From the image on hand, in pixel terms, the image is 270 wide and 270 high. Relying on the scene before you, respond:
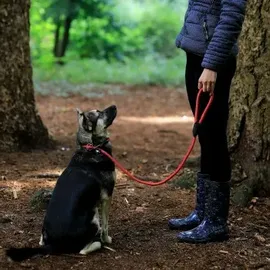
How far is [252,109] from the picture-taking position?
210 inches

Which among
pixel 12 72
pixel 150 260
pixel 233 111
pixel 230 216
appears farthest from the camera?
pixel 12 72

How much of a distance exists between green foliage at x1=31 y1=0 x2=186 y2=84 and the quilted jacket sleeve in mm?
13083

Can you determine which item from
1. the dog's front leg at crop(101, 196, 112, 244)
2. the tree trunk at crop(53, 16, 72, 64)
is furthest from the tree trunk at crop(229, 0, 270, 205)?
the tree trunk at crop(53, 16, 72, 64)

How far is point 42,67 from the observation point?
19.0 m

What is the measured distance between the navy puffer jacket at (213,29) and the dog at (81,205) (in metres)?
1.00

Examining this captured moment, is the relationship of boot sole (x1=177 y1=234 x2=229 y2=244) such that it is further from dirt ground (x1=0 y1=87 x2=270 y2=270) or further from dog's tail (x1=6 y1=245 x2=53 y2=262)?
dog's tail (x1=6 y1=245 x2=53 y2=262)

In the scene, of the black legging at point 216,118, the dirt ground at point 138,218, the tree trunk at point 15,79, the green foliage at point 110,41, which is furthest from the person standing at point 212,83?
the green foliage at point 110,41

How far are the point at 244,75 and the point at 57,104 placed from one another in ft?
27.7

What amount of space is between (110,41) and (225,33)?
18140mm

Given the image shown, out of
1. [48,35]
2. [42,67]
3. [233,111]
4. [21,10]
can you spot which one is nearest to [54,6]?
[42,67]

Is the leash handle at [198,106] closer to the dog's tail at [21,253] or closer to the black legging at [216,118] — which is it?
the black legging at [216,118]

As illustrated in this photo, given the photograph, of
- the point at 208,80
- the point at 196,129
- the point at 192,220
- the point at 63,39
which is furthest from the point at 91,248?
the point at 63,39

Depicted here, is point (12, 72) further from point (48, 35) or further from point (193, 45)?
point (48, 35)

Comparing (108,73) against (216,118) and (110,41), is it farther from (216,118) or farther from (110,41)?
(216,118)
